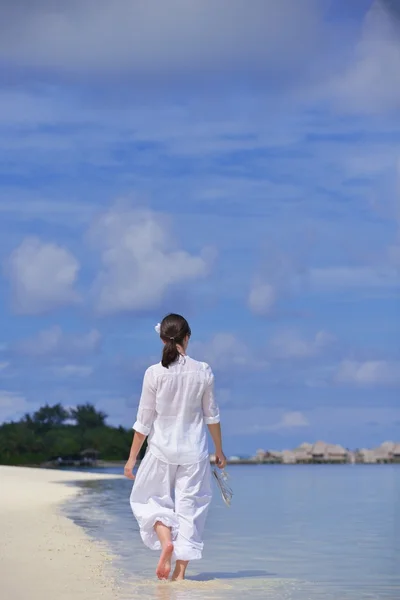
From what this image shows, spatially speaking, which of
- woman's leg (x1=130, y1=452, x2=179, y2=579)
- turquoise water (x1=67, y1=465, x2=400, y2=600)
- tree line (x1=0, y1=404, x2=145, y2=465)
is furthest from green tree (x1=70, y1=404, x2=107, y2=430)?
woman's leg (x1=130, y1=452, x2=179, y2=579)

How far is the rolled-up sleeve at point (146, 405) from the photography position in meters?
6.67

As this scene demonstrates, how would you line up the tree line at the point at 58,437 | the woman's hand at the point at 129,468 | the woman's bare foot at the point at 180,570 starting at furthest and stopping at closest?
the tree line at the point at 58,437, the woman's bare foot at the point at 180,570, the woman's hand at the point at 129,468

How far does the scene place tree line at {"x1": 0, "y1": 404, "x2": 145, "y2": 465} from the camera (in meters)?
67.9

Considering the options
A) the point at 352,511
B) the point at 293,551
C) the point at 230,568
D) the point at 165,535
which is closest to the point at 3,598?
the point at 165,535

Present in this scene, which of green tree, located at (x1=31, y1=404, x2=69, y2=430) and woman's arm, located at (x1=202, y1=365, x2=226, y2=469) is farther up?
green tree, located at (x1=31, y1=404, x2=69, y2=430)

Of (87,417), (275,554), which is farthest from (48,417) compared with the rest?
(275,554)

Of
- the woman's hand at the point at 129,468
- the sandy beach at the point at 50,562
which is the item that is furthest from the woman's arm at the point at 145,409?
the sandy beach at the point at 50,562

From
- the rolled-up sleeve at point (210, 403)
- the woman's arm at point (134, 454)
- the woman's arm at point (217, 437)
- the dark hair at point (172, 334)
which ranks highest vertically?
the dark hair at point (172, 334)

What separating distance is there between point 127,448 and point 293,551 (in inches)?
2583

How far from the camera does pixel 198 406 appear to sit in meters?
6.66

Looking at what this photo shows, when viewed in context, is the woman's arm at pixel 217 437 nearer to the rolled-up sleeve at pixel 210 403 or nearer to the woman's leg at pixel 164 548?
the rolled-up sleeve at pixel 210 403

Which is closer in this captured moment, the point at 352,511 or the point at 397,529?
the point at 397,529

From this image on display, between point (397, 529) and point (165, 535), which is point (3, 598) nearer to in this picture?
point (165, 535)

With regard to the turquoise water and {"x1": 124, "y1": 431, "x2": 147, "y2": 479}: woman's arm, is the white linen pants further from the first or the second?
the turquoise water
